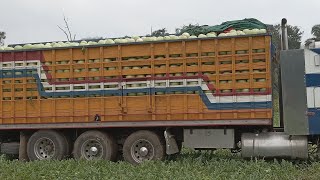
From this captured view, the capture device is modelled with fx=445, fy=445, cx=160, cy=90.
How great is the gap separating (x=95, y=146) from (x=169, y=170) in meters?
2.43

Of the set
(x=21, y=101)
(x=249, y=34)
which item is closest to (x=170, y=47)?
(x=249, y=34)

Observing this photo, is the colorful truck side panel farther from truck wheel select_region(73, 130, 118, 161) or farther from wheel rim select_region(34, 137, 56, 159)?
wheel rim select_region(34, 137, 56, 159)


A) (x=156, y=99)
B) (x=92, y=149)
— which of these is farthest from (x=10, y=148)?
(x=156, y=99)

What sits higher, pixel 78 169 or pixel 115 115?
pixel 115 115

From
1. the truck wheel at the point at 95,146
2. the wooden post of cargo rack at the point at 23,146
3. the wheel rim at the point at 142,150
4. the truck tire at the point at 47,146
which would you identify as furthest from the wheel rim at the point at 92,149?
the wooden post of cargo rack at the point at 23,146

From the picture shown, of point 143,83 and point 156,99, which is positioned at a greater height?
point 143,83

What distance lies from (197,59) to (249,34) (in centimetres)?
120

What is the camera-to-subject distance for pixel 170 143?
9.84 metres

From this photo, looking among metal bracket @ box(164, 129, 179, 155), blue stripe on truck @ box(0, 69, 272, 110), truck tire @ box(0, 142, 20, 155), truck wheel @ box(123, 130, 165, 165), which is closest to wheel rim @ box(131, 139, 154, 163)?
truck wheel @ box(123, 130, 165, 165)

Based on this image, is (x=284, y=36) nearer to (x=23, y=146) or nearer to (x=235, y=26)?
(x=235, y=26)

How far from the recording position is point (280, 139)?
931cm

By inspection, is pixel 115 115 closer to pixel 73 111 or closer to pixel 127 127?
pixel 127 127

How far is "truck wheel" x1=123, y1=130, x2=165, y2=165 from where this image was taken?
9.80m

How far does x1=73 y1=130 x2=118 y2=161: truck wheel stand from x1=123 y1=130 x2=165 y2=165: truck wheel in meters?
0.36
